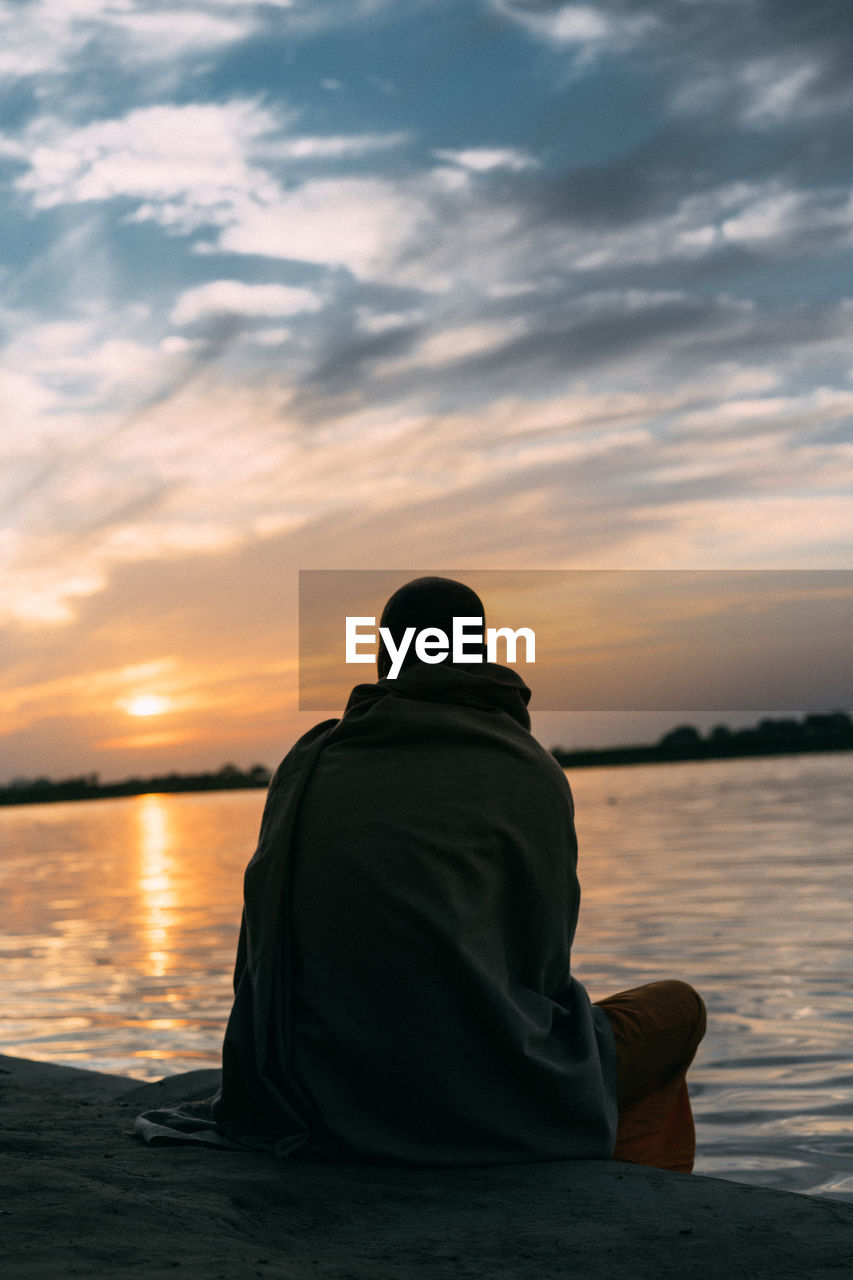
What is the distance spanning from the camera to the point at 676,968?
8062mm

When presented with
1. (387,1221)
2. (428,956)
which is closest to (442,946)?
(428,956)

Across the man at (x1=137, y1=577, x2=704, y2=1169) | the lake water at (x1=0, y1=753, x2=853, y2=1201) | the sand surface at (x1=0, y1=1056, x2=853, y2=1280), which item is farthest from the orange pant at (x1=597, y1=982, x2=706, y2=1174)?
the lake water at (x1=0, y1=753, x2=853, y2=1201)

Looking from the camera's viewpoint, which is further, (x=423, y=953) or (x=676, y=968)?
(x=676, y=968)

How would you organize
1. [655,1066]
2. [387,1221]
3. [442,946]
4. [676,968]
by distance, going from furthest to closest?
1. [676,968]
2. [655,1066]
3. [442,946]
4. [387,1221]

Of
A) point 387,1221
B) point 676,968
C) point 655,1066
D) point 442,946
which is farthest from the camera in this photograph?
point 676,968

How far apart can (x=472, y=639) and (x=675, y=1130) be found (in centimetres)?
152

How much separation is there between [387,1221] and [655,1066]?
0.99 metres

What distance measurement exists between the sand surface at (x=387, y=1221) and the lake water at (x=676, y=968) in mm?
1312

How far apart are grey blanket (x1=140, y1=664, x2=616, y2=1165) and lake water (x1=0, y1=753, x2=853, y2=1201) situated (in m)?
1.39

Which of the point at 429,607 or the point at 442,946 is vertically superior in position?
the point at 429,607

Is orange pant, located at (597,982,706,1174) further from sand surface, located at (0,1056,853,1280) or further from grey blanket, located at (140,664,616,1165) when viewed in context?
sand surface, located at (0,1056,853,1280)

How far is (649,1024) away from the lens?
3.44 m

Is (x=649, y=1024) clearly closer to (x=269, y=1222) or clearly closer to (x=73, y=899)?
(x=269, y=1222)

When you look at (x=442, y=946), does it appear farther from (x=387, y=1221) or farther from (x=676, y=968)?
(x=676, y=968)
